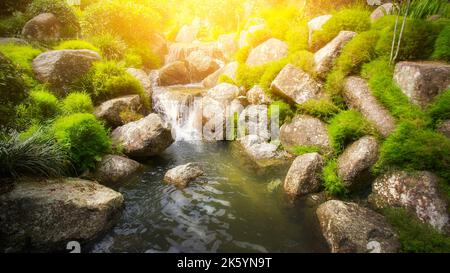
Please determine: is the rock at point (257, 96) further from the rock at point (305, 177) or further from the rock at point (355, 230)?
the rock at point (355, 230)

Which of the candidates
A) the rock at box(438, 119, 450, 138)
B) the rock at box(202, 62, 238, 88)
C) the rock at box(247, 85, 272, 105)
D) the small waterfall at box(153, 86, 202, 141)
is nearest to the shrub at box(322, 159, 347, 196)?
the rock at box(438, 119, 450, 138)

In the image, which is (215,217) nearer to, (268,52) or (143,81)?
(143,81)

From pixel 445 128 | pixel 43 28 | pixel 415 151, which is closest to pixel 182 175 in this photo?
pixel 415 151

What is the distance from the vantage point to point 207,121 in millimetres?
14156

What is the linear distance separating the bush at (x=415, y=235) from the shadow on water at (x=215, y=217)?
1.75 meters

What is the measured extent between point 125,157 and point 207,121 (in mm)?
5290

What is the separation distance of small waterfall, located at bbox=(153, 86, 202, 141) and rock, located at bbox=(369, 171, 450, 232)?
8.82 m

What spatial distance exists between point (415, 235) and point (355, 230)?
1302mm

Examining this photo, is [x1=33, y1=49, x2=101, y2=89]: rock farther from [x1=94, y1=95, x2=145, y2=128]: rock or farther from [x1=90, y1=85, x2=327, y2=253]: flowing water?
[x1=90, y1=85, x2=327, y2=253]: flowing water

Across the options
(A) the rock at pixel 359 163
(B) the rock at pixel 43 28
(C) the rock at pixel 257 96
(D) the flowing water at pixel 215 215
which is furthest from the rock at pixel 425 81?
(B) the rock at pixel 43 28

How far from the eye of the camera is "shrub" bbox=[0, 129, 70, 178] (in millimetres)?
6832

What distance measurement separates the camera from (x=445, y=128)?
7438 millimetres

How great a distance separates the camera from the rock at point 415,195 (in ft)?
20.5

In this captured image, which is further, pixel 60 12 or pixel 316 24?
pixel 60 12
